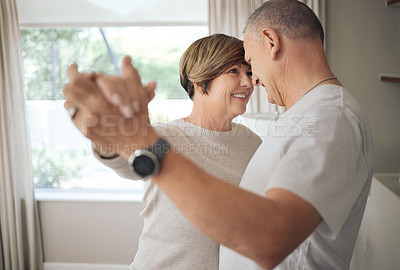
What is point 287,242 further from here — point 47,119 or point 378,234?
point 47,119

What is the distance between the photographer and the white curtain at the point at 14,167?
Result: 2.99 m

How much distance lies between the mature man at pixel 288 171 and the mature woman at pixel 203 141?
1.49 ft

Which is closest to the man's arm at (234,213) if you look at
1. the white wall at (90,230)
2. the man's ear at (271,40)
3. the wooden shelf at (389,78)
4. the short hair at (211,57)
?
the man's ear at (271,40)

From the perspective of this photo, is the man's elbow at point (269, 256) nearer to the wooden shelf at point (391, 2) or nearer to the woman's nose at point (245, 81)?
the woman's nose at point (245, 81)

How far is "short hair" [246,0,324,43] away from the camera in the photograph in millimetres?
976

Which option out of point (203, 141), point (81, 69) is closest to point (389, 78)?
point (203, 141)

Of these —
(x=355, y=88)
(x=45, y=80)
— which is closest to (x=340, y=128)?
(x=355, y=88)

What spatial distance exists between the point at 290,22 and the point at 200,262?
82 cm

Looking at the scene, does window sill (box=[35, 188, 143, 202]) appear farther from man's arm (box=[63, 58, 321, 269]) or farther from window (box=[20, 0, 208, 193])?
man's arm (box=[63, 58, 321, 269])

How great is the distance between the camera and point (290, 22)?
38.6 inches

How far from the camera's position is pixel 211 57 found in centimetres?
147

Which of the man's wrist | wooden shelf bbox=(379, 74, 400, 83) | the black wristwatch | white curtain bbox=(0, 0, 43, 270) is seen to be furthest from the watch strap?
white curtain bbox=(0, 0, 43, 270)

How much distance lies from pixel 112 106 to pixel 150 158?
11 cm

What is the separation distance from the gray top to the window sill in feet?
6.07
